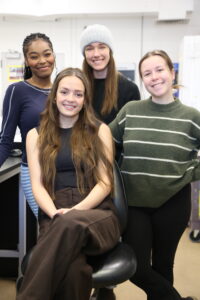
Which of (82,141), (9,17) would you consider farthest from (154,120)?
(9,17)

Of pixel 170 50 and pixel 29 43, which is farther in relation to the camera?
pixel 170 50

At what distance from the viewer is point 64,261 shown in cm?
110

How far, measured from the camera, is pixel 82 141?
1.48 metres

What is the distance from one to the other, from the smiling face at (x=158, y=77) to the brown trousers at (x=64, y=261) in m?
0.61

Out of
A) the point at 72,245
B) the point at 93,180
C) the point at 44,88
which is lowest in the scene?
the point at 72,245

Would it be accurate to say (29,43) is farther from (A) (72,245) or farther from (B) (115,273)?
(B) (115,273)

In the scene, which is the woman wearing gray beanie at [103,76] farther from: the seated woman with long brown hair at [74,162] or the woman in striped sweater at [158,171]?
the woman in striped sweater at [158,171]

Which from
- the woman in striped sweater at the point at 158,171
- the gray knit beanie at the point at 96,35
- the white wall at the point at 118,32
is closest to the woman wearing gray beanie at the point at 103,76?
the gray knit beanie at the point at 96,35

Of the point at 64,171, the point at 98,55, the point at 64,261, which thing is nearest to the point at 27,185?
the point at 64,171

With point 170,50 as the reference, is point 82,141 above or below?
below

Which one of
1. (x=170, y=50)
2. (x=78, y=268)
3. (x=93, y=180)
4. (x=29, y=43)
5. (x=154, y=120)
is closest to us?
(x=78, y=268)

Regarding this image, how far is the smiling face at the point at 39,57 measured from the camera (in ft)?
5.43

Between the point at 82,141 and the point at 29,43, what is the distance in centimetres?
62

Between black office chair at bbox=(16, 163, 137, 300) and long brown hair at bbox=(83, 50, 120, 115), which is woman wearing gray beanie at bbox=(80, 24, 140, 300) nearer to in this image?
long brown hair at bbox=(83, 50, 120, 115)
